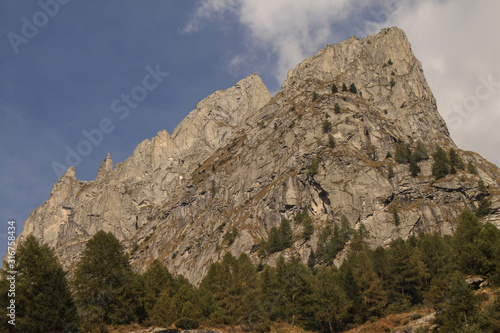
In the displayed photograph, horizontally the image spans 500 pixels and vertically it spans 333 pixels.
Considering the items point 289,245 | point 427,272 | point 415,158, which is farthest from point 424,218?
point 427,272

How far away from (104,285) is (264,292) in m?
27.0

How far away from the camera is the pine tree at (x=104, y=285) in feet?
159

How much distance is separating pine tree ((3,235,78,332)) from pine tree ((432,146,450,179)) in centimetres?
12187

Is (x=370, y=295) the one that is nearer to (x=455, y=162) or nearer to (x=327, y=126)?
(x=455, y=162)

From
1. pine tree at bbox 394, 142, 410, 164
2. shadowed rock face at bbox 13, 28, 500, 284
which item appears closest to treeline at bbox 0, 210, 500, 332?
shadowed rock face at bbox 13, 28, 500, 284

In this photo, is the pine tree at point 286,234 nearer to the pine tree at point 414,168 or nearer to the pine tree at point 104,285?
the pine tree at point 414,168

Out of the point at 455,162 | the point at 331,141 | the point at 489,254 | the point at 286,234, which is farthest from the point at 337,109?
the point at 489,254

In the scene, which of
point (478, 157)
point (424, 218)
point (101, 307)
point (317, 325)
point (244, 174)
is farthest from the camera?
point (244, 174)

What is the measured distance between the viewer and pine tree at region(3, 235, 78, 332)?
4106cm

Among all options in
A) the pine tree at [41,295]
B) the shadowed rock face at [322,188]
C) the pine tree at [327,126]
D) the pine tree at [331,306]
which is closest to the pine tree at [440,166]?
the shadowed rock face at [322,188]

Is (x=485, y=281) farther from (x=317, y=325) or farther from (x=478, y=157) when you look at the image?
(x=478, y=157)

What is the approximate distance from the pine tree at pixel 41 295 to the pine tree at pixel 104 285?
3248 mm

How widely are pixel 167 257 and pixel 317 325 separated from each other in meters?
123

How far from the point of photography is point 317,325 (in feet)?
197
